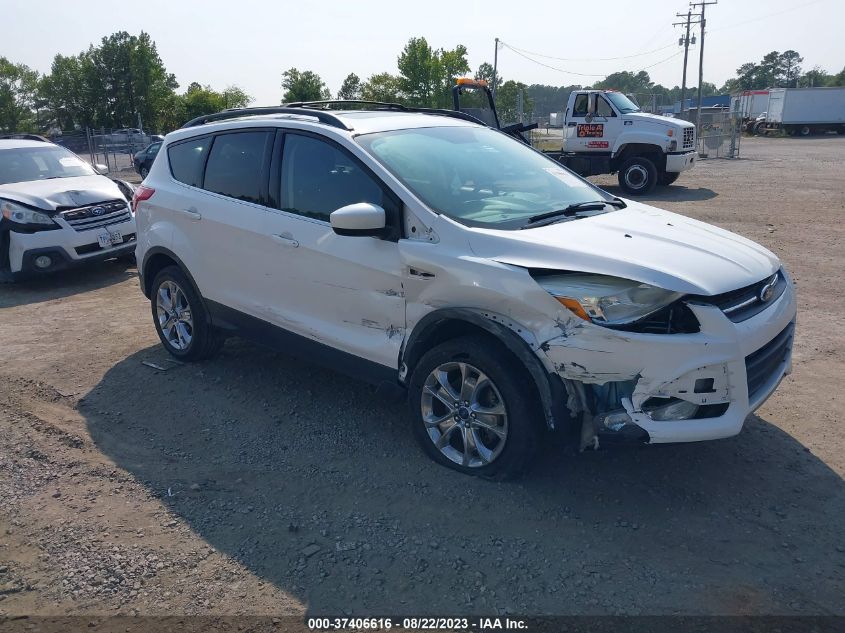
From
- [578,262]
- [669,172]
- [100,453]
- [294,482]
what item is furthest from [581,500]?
[669,172]

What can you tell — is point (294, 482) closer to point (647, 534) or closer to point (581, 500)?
point (581, 500)

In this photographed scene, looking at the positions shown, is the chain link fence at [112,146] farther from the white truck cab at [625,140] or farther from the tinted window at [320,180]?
the tinted window at [320,180]

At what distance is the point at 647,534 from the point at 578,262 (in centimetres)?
132

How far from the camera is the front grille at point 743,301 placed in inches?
131

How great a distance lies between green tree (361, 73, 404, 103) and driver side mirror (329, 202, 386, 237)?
58850 mm

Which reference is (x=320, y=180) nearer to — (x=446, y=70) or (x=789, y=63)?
(x=446, y=70)

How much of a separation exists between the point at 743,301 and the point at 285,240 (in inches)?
106

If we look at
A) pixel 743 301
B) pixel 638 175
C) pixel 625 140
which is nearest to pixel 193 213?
pixel 743 301

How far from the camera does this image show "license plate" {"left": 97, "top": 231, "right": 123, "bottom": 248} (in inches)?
349

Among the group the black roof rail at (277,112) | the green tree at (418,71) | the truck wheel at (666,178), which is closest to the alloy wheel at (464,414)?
the black roof rail at (277,112)

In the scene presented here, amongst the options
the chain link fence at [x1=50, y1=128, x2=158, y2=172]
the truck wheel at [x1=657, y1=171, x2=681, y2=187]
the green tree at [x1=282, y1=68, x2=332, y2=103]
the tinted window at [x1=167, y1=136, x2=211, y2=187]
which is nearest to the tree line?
the green tree at [x1=282, y1=68, x2=332, y2=103]

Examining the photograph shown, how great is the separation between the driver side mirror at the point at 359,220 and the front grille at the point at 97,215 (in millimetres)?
6140

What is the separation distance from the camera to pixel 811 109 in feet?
142

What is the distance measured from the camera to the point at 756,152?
30625mm
